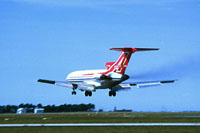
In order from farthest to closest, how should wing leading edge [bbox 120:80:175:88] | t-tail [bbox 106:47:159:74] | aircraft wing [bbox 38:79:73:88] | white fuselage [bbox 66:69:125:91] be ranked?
aircraft wing [bbox 38:79:73:88]
wing leading edge [bbox 120:80:175:88]
white fuselage [bbox 66:69:125:91]
t-tail [bbox 106:47:159:74]

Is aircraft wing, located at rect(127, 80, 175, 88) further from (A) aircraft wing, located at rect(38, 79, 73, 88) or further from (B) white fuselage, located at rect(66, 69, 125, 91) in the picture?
(A) aircraft wing, located at rect(38, 79, 73, 88)

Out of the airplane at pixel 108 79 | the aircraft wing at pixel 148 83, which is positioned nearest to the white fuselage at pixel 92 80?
the airplane at pixel 108 79

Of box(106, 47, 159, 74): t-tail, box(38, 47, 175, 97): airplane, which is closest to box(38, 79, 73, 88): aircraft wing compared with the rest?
box(38, 47, 175, 97): airplane

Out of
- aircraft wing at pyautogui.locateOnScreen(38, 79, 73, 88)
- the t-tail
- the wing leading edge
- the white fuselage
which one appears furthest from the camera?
aircraft wing at pyautogui.locateOnScreen(38, 79, 73, 88)

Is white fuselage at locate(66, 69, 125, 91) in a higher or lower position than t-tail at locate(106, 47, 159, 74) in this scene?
lower

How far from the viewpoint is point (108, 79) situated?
86375mm

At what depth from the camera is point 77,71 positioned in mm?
98750

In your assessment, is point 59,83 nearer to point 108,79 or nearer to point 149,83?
point 108,79

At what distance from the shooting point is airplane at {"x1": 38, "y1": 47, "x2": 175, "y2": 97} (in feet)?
280

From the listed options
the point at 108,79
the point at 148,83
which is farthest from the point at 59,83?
the point at 148,83

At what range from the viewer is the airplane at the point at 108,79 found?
3364 inches

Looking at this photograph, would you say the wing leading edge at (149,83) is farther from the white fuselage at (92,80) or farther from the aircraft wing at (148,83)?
the white fuselage at (92,80)
